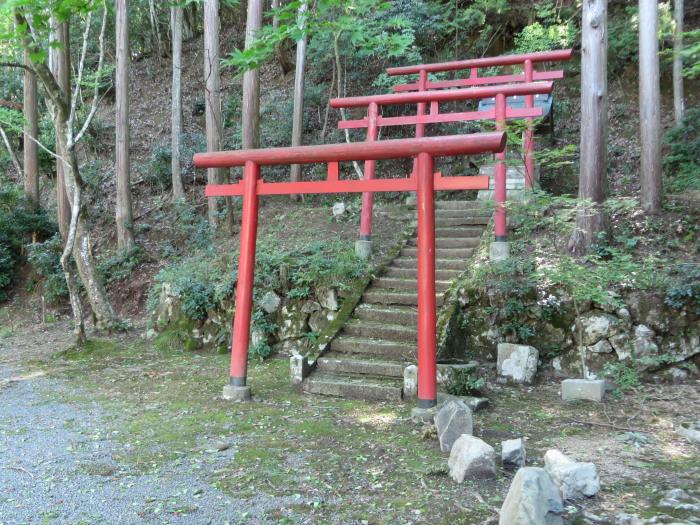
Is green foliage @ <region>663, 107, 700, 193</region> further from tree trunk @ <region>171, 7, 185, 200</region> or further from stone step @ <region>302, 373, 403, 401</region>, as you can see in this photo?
tree trunk @ <region>171, 7, 185, 200</region>

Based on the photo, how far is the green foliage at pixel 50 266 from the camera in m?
12.4

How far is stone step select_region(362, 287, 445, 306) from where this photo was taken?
290 inches

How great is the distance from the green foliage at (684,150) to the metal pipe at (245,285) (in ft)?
23.8

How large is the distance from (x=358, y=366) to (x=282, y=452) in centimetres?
207

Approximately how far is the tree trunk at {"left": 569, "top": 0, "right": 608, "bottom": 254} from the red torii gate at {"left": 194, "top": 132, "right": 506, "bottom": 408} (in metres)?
2.80

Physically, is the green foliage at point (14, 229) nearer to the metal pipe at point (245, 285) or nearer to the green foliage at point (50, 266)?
the green foliage at point (50, 266)

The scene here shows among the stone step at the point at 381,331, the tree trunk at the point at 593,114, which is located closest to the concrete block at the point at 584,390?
the stone step at the point at 381,331

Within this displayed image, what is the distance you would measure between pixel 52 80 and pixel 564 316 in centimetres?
758

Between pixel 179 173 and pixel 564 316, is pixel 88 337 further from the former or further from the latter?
pixel 564 316

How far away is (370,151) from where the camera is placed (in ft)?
18.4

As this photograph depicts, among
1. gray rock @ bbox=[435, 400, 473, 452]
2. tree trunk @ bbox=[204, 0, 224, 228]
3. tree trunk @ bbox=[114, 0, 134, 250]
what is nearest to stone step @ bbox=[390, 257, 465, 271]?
gray rock @ bbox=[435, 400, 473, 452]

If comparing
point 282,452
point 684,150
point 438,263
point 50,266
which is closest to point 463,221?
point 438,263

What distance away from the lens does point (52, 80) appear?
7441 millimetres

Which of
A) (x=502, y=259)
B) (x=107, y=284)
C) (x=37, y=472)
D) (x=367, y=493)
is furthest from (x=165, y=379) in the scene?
(x=107, y=284)
